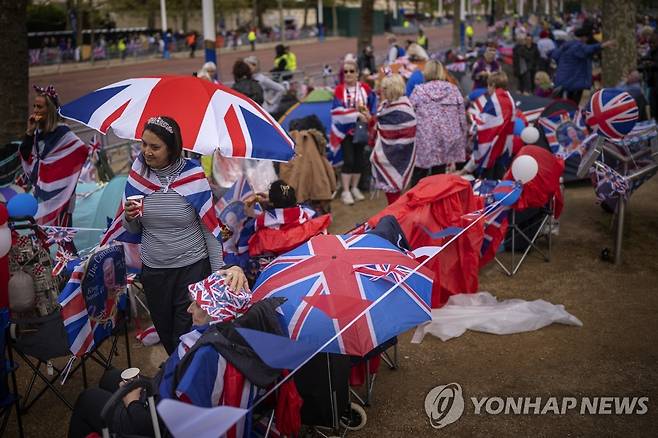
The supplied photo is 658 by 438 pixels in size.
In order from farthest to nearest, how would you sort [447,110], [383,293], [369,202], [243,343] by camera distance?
[369,202] → [447,110] → [383,293] → [243,343]

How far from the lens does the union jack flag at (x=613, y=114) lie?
6.54 meters

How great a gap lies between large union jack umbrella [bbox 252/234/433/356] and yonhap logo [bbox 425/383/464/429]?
1011mm

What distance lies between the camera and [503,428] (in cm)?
403

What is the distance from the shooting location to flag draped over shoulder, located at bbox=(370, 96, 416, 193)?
768 cm

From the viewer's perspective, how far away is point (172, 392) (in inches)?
112

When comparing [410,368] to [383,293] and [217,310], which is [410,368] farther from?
[217,310]

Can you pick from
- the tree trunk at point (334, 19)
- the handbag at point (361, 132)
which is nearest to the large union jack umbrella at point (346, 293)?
the handbag at point (361, 132)

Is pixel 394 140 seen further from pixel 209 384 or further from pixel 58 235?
pixel 209 384

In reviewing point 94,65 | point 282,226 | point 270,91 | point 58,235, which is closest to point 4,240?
point 58,235

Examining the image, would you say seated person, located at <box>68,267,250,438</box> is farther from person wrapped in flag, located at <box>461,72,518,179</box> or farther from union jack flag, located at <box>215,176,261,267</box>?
person wrapped in flag, located at <box>461,72,518,179</box>

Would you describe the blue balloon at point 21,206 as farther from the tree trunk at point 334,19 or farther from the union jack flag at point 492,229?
the tree trunk at point 334,19

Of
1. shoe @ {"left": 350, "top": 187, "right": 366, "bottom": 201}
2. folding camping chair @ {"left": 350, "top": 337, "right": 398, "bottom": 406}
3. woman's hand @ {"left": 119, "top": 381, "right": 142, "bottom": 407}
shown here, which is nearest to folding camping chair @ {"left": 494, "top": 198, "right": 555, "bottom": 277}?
folding camping chair @ {"left": 350, "top": 337, "right": 398, "bottom": 406}

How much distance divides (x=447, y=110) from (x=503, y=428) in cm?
450

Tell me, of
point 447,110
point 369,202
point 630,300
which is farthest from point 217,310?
point 369,202
